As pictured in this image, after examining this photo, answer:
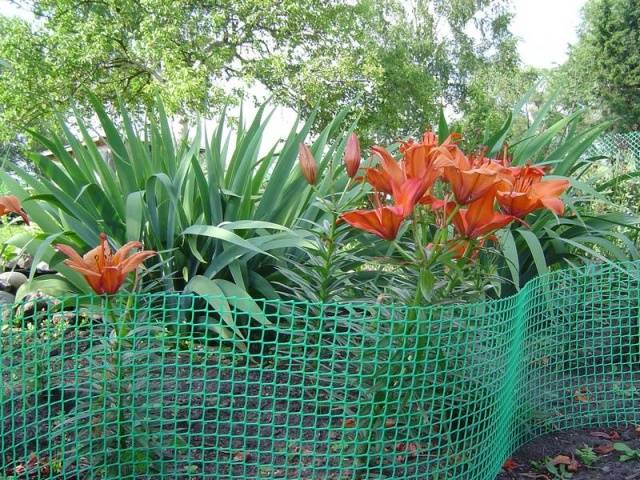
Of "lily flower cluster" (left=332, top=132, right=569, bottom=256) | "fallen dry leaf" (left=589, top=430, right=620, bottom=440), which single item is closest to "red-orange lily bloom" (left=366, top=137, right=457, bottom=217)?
"lily flower cluster" (left=332, top=132, right=569, bottom=256)

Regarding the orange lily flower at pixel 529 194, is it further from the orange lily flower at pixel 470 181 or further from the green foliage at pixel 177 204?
the green foliage at pixel 177 204

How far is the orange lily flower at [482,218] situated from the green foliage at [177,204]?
984 mm

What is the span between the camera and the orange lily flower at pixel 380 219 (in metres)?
1.67

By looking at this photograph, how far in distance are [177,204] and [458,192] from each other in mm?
1454

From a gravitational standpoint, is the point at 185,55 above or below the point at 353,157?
above

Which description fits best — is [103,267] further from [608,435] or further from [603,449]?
[608,435]

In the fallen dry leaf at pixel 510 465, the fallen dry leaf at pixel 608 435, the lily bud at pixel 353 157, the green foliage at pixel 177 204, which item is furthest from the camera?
the fallen dry leaf at pixel 608 435

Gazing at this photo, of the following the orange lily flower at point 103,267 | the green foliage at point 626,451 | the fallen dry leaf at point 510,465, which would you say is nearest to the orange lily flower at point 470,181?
the orange lily flower at point 103,267

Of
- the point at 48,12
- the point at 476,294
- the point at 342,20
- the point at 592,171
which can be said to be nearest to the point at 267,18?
the point at 342,20

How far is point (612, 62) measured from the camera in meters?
25.6

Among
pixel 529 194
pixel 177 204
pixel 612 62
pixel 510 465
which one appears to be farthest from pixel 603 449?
pixel 612 62

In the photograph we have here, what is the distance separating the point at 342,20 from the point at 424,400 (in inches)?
715

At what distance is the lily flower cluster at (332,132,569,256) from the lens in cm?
169

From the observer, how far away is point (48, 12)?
1891 cm
